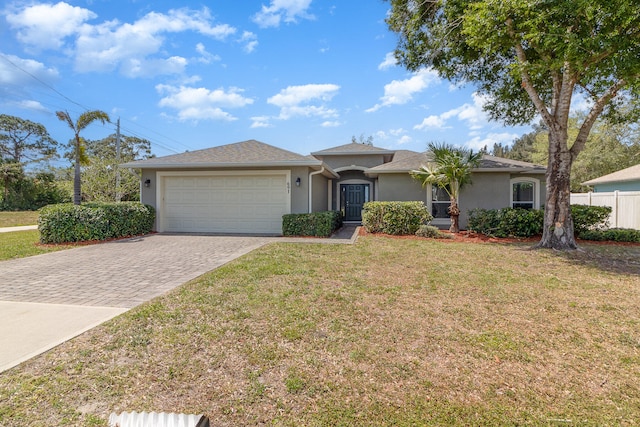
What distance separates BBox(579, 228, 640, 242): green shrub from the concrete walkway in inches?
429

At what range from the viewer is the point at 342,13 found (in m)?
10.9

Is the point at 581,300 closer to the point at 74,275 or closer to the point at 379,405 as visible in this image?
the point at 379,405

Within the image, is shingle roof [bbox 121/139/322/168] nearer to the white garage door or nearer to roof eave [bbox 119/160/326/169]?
roof eave [bbox 119/160/326/169]

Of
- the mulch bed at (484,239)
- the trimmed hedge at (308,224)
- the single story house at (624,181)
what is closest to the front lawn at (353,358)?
the mulch bed at (484,239)

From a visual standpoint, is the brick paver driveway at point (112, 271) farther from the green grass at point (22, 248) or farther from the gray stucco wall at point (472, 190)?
the gray stucco wall at point (472, 190)

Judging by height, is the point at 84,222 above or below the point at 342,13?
below

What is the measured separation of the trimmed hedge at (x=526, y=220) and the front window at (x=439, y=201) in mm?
2124

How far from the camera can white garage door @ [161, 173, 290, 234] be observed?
12070 mm

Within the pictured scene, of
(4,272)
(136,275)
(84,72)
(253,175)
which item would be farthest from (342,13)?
(84,72)

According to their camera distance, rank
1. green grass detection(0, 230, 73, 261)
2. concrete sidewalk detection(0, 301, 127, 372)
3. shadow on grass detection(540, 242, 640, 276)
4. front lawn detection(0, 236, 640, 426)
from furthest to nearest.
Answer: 1. green grass detection(0, 230, 73, 261)
2. shadow on grass detection(540, 242, 640, 276)
3. concrete sidewalk detection(0, 301, 127, 372)
4. front lawn detection(0, 236, 640, 426)

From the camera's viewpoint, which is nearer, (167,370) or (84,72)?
(167,370)

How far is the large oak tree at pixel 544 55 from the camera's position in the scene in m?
6.87

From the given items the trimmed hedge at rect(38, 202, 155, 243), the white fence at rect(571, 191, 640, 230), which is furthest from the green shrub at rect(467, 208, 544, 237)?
the trimmed hedge at rect(38, 202, 155, 243)

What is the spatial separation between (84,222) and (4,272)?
400 cm
